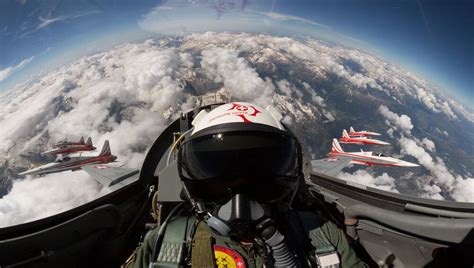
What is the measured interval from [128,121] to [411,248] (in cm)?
6571

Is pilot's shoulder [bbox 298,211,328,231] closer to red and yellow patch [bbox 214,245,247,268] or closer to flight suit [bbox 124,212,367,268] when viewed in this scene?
flight suit [bbox 124,212,367,268]

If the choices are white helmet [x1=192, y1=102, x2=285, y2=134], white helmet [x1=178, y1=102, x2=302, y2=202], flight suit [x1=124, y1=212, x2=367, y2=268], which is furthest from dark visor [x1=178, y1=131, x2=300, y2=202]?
flight suit [x1=124, y1=212, x2=367, y2=268]

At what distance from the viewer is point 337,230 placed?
141cm

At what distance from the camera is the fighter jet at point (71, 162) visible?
23797 mm

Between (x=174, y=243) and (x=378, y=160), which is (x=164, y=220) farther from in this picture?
(x=378, y=160)

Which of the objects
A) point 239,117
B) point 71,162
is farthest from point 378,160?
point 71,162

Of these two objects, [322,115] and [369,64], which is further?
[369,64]

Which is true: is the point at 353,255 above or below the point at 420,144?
above

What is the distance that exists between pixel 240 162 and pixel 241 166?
21 millimetres

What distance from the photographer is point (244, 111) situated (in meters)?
1.48

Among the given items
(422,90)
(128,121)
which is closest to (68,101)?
(128,121)

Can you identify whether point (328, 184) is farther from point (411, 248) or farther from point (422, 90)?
point (422, 90)

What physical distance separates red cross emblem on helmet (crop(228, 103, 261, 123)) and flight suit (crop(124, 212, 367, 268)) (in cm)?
63

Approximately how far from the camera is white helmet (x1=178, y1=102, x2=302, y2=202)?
1.27m
